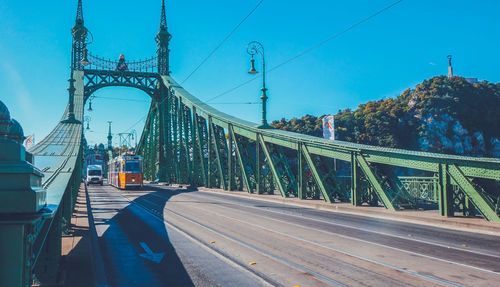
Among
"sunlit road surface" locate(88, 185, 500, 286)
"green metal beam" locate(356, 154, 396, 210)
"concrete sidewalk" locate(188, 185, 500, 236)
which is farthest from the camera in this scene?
"green metal beam" locate(356, 154, 396, 210)

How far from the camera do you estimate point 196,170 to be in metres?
35.5

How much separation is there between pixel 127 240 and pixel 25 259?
737cm

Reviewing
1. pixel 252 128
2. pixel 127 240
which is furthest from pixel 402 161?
pixel 252 128

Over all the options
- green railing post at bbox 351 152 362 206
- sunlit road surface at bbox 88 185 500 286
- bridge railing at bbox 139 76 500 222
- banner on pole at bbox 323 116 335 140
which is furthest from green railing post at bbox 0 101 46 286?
banner on pole at bbox 323 116 335 140

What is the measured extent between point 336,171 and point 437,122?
6091 cm

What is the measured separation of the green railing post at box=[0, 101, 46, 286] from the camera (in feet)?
8.17

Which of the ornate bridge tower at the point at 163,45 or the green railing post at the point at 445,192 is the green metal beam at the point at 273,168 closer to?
the green railing post at the point at 445,192

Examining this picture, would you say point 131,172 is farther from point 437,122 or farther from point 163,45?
point 437,122

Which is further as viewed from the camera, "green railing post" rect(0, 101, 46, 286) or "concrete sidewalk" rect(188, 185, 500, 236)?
"concrete sidewalk" rect(188, 185, 500, 236)

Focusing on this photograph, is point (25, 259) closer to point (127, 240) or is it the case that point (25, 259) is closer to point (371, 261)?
point (371, 261)

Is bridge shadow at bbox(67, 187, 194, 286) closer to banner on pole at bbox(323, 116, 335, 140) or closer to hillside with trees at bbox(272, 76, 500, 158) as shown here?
banner on pole at bbox(323, 116, 335, 140)

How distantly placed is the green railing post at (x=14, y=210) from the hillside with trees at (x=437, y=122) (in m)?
74.0

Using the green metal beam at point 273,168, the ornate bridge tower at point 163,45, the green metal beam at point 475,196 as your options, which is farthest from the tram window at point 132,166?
the green metal beam at point 475,196

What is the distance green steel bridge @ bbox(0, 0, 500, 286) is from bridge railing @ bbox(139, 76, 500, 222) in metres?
0.04
